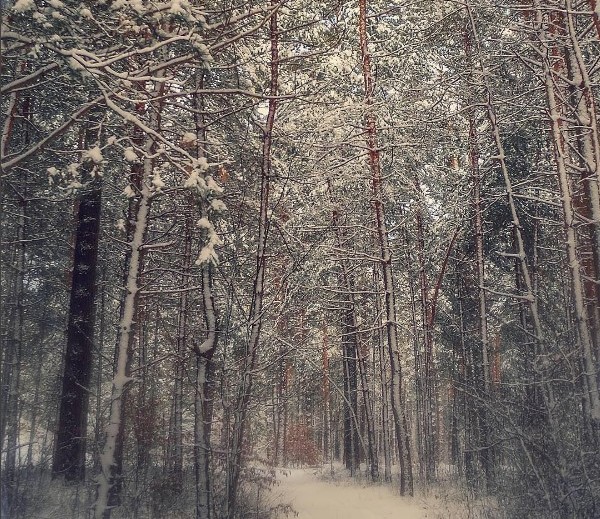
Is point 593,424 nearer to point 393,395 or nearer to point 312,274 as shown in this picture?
point 393,395

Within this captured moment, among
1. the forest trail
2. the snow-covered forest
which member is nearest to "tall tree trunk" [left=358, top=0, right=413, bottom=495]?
the snow-covered forest

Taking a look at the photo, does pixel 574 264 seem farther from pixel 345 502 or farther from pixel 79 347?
pixel 79 347

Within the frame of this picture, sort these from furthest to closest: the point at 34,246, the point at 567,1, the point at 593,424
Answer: the point at 34,246 < the point at 567,1 < the point at 593,424

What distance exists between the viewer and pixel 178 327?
9.88m

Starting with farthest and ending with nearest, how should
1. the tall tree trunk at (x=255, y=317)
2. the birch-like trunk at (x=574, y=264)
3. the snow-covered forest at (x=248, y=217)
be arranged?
the tall tree trunk at (x=255, y=317), the birch-like trunk at (x=574, y=264), the snow-covered forest at (x=248, y=217)

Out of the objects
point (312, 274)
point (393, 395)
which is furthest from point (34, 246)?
point (393, 395)

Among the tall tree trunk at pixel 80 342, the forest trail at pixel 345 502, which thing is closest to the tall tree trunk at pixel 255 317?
the forest trail at pixel 345 502

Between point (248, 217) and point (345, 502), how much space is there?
5.24m

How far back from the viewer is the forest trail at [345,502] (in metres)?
7.79

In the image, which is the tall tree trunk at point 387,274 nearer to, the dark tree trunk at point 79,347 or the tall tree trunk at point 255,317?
the tall tree trunk at point 255,317

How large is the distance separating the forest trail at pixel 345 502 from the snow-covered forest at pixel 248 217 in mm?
570

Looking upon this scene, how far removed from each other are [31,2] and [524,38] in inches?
291

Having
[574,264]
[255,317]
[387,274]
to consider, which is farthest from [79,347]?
[574,264]

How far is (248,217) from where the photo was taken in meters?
8.85
